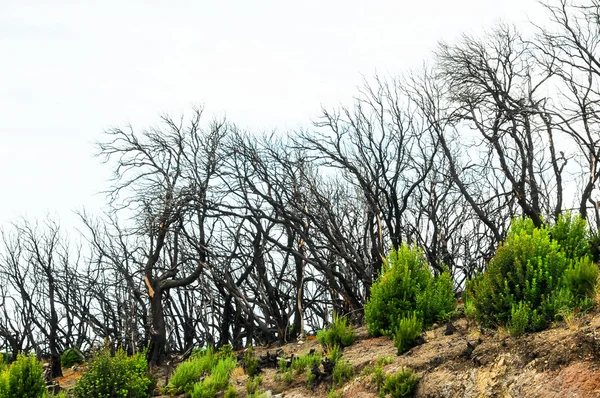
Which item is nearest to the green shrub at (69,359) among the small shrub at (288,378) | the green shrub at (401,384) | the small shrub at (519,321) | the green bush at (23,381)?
the green bush at (23,381)

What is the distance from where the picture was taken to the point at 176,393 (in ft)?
44.2

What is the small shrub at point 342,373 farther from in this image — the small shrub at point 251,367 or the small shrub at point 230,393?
the small shrub at point 251,367

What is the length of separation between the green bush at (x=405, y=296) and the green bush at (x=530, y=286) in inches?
65.4

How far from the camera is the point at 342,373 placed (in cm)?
1090

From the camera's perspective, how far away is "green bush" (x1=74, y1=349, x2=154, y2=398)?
41.8ft

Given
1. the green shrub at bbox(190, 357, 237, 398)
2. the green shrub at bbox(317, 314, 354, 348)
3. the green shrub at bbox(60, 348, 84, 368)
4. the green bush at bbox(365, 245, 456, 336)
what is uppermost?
the green shrub at bbox(60, 348, 84, 368)

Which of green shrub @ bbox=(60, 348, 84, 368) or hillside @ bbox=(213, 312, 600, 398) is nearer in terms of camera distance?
hillside @ bbox=(213, 312, 600, 398)

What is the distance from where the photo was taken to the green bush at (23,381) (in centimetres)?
1389

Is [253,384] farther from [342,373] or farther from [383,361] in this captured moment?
[383,361]

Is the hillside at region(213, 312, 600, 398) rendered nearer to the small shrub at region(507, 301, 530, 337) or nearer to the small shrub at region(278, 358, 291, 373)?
the small shrub at region(507, 301, 530, 337)

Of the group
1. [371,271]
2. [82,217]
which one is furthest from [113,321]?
[371,271]

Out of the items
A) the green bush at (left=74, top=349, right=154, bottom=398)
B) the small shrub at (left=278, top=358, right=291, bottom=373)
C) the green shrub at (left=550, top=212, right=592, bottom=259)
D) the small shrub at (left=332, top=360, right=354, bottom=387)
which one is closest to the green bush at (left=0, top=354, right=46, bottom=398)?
the green bush at (left=74, top=349, right=154, bottom=398)

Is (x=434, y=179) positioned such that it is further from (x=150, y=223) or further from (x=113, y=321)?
(x=113, y=321)

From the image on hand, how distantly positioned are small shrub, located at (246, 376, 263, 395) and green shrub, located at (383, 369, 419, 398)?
3396 mm
